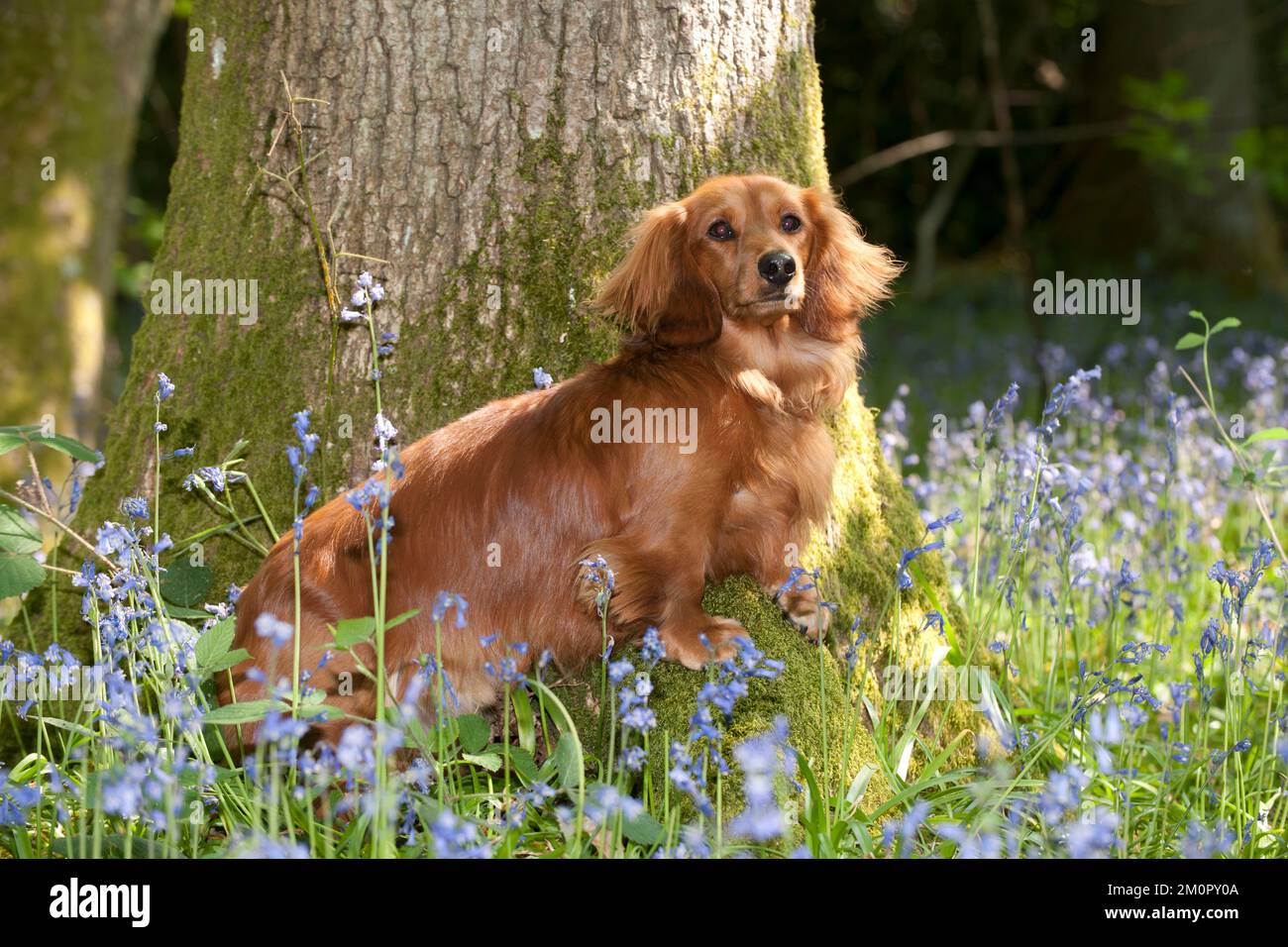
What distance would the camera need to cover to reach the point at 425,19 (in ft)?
9.79

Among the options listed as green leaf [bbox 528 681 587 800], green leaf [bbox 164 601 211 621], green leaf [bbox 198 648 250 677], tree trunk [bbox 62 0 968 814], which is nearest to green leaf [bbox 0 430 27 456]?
green leaf [bbox 164 601 211 621]

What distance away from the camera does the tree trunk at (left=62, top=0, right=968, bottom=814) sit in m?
2.96

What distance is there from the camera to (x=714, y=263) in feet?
8.89

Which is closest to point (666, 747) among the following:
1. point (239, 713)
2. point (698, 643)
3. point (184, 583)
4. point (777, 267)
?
point (698, 643)

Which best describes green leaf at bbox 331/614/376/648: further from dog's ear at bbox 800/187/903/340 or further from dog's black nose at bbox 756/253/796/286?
dog's ear at bbox 800/187/903/340

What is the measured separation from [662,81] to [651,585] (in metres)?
1.22

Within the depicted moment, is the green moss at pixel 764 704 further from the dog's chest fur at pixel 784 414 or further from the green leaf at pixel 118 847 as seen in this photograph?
the green leaf at pixel 118 847

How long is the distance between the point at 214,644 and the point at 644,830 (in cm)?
84

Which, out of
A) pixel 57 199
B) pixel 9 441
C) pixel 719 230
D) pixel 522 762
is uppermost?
pixel 57 199

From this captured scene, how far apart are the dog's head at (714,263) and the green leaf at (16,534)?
1292 mm

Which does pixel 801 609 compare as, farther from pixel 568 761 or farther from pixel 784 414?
pixel 568 761

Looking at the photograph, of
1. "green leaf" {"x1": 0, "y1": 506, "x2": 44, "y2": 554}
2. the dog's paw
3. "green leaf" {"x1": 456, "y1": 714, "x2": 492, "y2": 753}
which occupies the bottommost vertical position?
"green leaf" {"x1": 456, "y1": 714, "x2": 492, "y2": 753}

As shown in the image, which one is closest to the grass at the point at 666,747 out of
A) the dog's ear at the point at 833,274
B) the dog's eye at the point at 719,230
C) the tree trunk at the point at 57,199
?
the dog's ear at the point at 833,274

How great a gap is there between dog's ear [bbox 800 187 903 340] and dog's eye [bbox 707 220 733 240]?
231 mm
